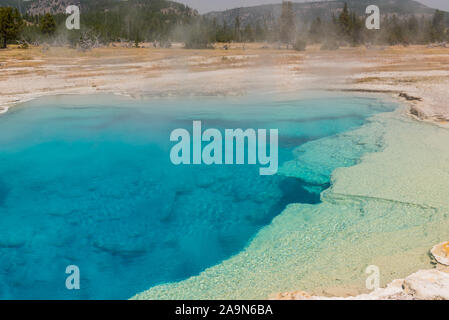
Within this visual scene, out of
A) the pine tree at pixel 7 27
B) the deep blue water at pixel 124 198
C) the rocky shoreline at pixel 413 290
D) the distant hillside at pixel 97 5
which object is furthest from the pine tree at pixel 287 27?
the distant hillside at pixel 97 5

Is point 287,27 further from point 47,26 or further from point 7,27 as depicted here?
point 7,27

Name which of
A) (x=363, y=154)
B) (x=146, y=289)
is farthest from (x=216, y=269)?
(x=363, y=154)

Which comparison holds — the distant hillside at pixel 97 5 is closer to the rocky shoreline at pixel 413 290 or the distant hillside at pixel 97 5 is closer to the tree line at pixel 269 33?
the tree line at pixel 269 33

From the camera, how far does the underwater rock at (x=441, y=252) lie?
14.0 feet

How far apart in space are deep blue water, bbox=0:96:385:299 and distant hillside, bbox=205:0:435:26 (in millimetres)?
145352

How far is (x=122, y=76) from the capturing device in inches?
829

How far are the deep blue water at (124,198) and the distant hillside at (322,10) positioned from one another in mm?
145352

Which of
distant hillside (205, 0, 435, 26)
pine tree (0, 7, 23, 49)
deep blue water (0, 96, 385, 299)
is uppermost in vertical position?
distant hillside (205, 0, 435, 26)

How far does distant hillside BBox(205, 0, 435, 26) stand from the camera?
152 m

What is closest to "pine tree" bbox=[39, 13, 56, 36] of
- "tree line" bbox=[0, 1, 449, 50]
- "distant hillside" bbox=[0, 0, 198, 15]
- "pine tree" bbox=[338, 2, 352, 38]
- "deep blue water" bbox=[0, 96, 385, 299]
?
"tree line" bbox=[0, 1, 449, 50]

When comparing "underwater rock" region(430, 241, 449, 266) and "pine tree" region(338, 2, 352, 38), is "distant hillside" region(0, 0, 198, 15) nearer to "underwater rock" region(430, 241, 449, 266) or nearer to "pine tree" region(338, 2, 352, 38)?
"pine tree" region(338, 2, 352, 38)

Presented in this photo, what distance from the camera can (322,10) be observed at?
533 feet

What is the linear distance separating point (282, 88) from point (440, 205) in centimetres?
1182
